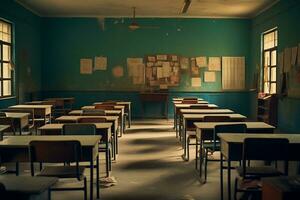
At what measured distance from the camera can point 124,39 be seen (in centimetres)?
1419

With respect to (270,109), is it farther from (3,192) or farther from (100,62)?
(3,192)

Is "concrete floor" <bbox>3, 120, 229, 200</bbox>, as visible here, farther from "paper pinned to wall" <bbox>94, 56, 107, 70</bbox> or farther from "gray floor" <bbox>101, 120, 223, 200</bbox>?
"paper pinned to wall" <bbox>94, 56, 107, 70</bbox>

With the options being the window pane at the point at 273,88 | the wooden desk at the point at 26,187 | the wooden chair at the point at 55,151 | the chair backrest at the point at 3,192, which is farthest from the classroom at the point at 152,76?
the chair backrest at the point at 3,192

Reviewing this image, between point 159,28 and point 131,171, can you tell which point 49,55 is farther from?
point 131,171

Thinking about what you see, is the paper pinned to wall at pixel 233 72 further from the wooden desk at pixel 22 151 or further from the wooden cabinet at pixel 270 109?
the wooden desk at pixel 22 151

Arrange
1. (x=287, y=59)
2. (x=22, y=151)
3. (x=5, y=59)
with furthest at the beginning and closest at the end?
(x=5, y=59) → (x=287, y=59) → (x=22, y=151)

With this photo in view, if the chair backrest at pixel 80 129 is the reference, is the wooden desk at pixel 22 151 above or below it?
below

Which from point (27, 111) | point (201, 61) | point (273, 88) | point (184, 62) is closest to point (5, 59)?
point (27, 111)

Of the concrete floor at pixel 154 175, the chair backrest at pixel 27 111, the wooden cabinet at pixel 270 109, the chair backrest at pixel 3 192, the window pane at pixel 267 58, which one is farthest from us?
the window pane at pixel 267 58

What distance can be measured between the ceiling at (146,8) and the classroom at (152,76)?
29 mm

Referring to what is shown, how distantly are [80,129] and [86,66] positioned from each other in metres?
9.35

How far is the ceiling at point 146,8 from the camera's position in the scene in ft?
38.1

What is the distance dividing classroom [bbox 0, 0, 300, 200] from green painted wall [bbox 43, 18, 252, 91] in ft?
0.10

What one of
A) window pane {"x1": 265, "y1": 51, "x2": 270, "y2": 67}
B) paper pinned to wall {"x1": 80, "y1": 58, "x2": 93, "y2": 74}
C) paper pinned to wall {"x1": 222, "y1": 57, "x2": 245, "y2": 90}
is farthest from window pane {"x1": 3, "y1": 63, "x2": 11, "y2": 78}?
window pane {"x1": 265, "y1": 51, "x2": 270, "y2": 67}
